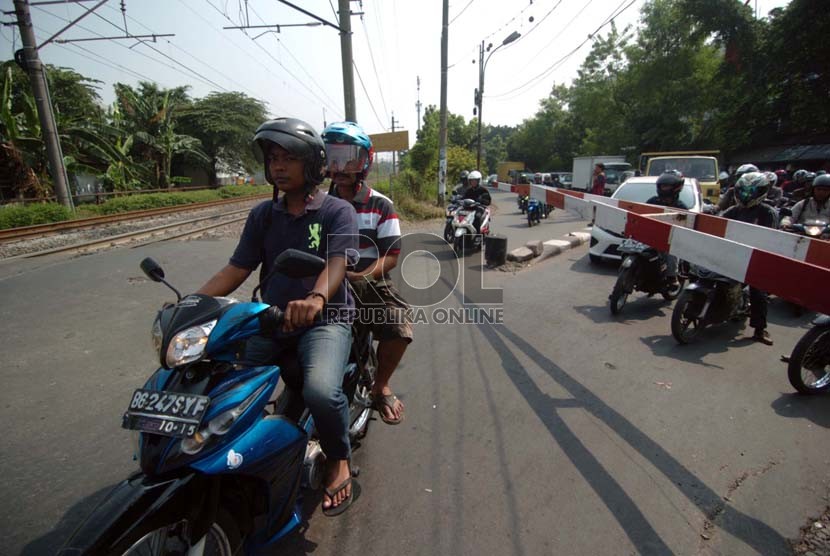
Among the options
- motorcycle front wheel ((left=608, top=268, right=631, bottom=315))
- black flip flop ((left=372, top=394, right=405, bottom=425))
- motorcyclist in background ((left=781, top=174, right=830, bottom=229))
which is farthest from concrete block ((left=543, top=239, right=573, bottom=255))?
black flip flop ((left=372, top=394, right=405, bottom=425))

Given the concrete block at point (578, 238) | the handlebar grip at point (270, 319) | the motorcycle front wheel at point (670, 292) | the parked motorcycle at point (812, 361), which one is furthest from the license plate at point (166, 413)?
the concrete block at point (578, 238)

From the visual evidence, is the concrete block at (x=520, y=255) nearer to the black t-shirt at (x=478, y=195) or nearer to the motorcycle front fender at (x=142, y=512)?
the black t-shirt at (x=478, y=195)

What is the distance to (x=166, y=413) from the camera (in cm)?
142

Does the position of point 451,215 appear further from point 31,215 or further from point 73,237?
point 31,215

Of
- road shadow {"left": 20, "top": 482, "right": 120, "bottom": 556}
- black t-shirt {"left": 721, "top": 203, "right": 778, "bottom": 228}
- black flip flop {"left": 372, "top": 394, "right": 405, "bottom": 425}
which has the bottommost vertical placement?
road shadow {"left": 20, "top": 482, "right": 120, "bottom": 556}

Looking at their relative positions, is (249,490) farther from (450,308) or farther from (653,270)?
(653,270)

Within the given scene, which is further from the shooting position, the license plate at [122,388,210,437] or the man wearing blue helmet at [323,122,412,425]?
the man wearing blue helmet at [323,122,412,425]

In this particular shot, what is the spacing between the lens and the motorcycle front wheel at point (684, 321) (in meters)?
4.20

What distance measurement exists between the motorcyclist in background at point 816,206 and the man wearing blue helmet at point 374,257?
5608 millimetres

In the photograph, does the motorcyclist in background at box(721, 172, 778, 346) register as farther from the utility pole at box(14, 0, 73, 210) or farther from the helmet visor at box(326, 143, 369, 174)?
the utility pole at box(14, 0, 73, 210)

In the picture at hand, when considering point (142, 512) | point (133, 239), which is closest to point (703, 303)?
point (142, 512)

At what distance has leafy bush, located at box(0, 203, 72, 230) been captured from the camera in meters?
12.0

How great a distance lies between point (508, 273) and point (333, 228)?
5.73 metres

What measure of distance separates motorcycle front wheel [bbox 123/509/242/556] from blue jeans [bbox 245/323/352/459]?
0.51m
